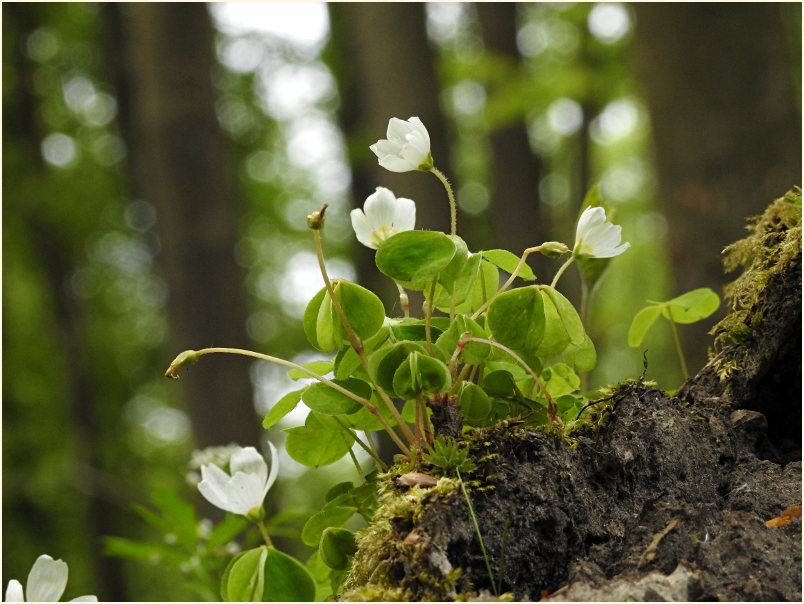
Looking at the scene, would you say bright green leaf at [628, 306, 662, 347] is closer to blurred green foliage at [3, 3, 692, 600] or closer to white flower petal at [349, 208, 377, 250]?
white flower petal at [349, 208, 377, 250]

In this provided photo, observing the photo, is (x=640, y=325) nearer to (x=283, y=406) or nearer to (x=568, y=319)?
(x=568, y=319)

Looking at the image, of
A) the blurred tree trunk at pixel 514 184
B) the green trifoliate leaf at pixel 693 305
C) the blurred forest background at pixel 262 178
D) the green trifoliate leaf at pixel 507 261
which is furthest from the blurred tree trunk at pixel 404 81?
the green trifoliate leaf at pixel 507 261

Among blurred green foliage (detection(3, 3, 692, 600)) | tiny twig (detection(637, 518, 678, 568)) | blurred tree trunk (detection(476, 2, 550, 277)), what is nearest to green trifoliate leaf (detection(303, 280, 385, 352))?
tiny twig (detection(637, 518, 678, 568))

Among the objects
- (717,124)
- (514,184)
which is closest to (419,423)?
(717,124)

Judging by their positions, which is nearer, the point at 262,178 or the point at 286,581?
the point at 286,581

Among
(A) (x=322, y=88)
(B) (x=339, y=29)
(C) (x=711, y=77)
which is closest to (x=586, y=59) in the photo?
(B) (x=339, y=29)

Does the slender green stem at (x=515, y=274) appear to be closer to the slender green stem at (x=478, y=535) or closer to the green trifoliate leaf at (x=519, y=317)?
the green trifoliate leaf at (x=519, y=317)
